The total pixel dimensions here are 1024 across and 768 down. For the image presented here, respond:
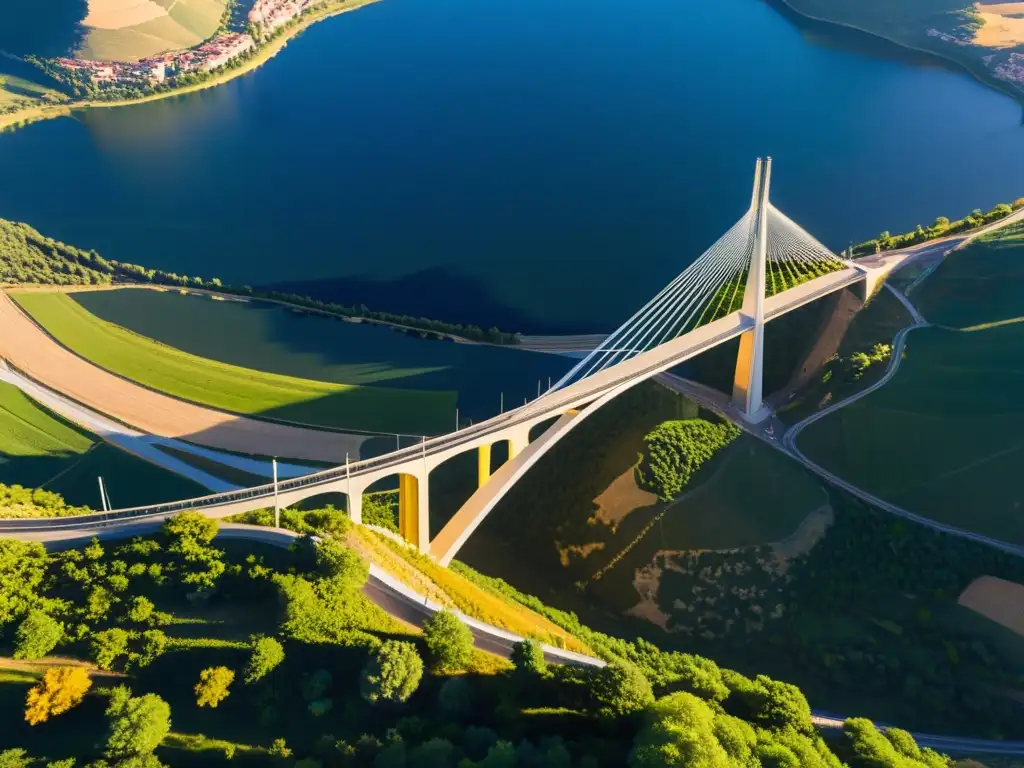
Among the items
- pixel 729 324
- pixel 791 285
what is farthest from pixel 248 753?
pixel 791 285

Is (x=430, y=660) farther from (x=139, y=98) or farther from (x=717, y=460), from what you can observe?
(x=139, y=98)

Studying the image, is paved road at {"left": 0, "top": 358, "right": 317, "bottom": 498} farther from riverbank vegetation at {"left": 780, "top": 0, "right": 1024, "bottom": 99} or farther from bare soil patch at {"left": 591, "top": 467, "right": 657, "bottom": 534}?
riverbank vegetation at {"left": 780, "top": 0, "right": 1024, "bottom": 99}

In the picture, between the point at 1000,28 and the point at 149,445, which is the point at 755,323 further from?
the point at 1000,28

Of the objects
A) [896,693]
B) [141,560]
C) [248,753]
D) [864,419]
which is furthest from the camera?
[864,419]

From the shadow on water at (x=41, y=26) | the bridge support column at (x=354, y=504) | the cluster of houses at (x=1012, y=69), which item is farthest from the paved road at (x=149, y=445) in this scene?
the cluster of houses at (x=1012, y=69)

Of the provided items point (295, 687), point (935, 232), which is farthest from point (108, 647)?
point (935, 232)

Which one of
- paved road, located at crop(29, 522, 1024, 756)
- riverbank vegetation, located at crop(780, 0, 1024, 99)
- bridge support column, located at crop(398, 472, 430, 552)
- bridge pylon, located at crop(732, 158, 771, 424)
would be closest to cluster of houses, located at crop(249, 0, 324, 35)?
riverbank vegetation, located at crop(780, 0, 1024, 99)
